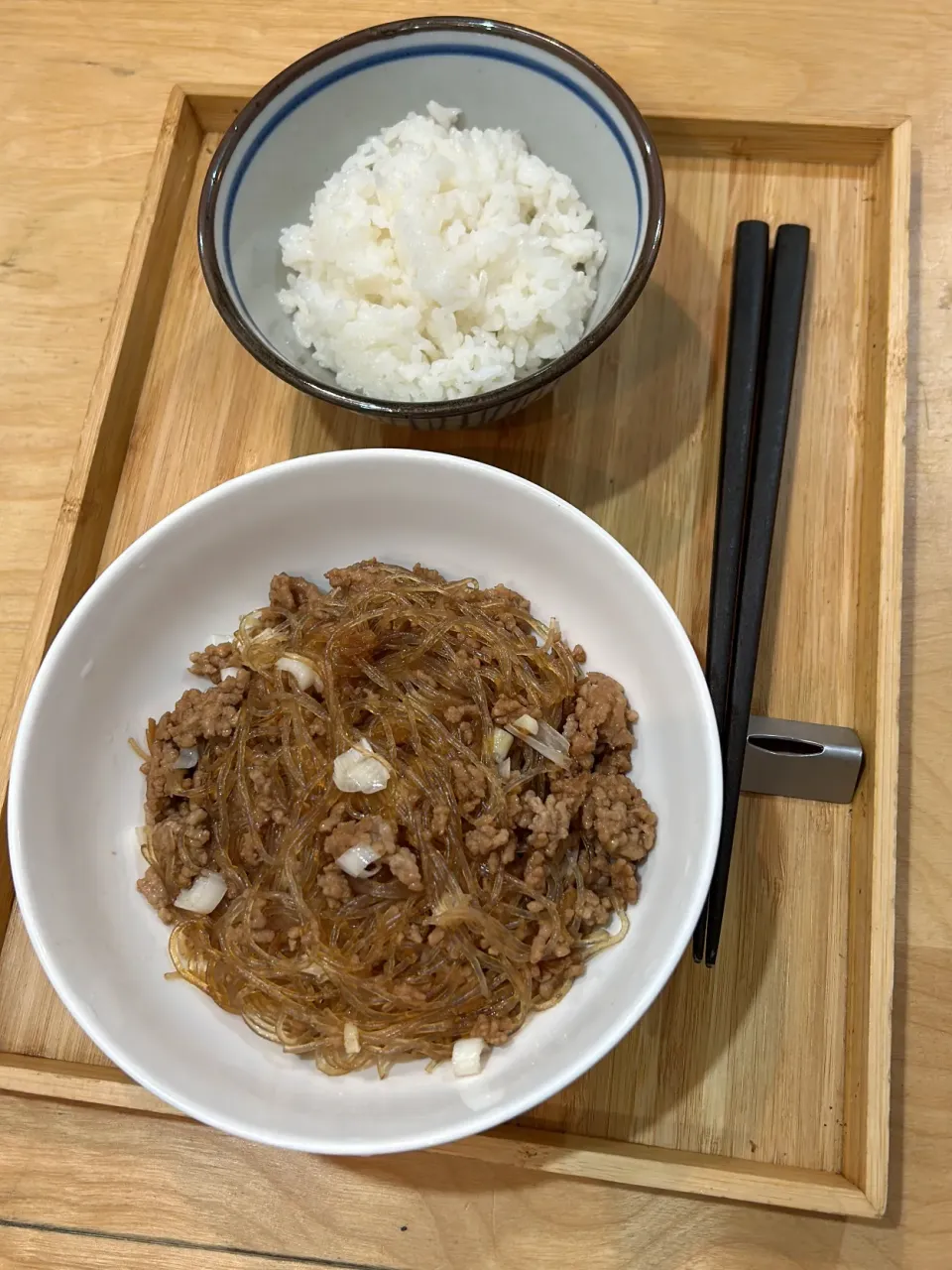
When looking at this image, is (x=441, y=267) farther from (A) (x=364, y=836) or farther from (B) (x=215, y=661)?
(A) (x=364, y=836)

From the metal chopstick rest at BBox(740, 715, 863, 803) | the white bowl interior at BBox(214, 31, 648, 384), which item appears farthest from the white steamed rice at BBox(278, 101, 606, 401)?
the metal chopstick rest at BBox(740, 715, 863, 803)

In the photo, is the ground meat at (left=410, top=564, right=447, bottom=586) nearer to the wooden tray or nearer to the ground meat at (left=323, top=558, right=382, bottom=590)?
the ground meat at (left=323, top=558, right=382, bottom=590)

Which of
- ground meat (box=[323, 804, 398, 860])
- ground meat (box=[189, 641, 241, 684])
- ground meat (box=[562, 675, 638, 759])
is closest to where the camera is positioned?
ground meat (box=[323, 804, 398, 860])

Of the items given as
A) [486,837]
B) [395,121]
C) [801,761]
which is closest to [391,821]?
[486,837]

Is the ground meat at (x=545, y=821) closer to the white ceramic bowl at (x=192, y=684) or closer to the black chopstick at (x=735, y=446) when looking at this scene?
the white ceramic bowl at (x=192, y=684)

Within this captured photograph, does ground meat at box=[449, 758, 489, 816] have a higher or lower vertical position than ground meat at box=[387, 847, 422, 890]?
higher

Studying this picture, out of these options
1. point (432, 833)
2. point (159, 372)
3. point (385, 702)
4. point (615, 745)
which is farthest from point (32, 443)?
point (615, 745)

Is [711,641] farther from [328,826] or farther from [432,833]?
[328,826]

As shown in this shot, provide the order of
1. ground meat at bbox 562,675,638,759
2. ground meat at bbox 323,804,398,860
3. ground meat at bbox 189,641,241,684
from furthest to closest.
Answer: ground meat at bbox 189,641,241,684 → ground meat at bbox 562,675,638,759 → ground meat at bbox 323,804,398,860
